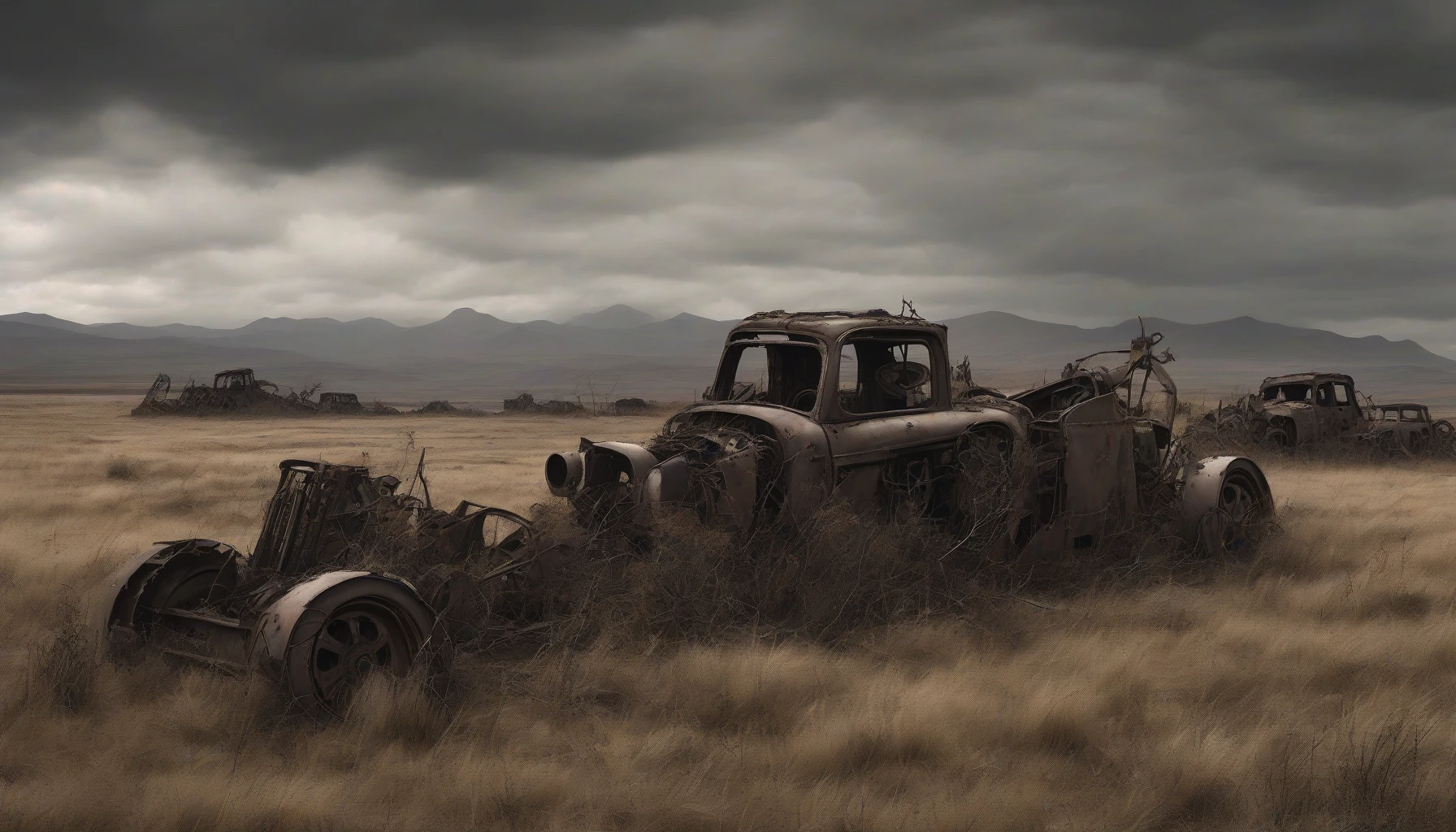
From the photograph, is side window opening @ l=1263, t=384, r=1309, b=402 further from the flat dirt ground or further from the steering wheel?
the steering wheel

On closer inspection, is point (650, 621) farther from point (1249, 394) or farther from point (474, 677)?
point (1249, 394)

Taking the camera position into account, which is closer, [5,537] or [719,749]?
[719,749]

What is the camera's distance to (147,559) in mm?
6246

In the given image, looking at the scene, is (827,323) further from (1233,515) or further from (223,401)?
(223,401)

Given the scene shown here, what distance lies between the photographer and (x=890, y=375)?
8859mm

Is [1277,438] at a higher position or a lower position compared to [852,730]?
higher

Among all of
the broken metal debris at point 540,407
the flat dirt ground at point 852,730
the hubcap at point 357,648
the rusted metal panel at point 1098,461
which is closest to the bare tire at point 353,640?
the hubcap at point 357,648

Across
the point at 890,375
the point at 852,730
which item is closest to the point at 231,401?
the point at 890,375

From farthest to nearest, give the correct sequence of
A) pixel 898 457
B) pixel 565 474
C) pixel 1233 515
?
pixel 1233 515 < pixel 565 474 < pixel 898 457

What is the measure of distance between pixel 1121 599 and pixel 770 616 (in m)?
2.80

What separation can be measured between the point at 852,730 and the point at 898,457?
305cm

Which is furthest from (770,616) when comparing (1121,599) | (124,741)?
A: (124,741)

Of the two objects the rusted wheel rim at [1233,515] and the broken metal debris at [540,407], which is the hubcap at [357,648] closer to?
the rusted wheel rim at [1233,515]

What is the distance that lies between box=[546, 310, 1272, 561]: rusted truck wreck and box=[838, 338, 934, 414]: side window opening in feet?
0.05
